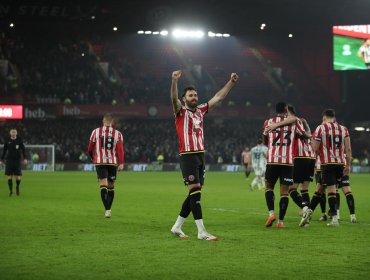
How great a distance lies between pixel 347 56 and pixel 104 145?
39695 millimetres

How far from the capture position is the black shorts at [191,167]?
35.6 ft

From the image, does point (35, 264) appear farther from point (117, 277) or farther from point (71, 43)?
point (71, 43)

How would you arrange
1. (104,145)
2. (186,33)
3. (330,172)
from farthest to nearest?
(186,33) < (104,145) < (330,172)

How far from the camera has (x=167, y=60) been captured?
60.2m

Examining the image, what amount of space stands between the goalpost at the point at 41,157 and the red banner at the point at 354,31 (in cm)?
2258

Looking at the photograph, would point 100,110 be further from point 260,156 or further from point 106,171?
point 106,171

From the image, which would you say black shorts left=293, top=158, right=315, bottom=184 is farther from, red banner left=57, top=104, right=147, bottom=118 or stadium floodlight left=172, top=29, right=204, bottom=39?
stadium floodlight left=172, top=29, right=204, bottom=39

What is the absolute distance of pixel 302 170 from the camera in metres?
14.5

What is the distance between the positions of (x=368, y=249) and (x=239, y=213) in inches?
260

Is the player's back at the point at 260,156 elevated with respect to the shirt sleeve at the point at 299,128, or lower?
lower

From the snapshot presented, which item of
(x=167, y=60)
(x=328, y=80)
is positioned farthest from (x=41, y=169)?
(x=328, y=80)

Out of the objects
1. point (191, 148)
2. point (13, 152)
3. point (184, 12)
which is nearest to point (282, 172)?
point (191, 148)

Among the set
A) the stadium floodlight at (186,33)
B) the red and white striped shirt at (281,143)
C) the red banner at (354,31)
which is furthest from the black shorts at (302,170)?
the stadium floodlight at (186,33)

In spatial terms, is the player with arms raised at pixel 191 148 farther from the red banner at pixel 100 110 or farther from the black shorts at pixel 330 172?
the red banner at pixel 100 110
